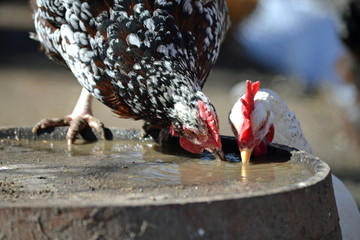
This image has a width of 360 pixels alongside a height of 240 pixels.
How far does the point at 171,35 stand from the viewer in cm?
200

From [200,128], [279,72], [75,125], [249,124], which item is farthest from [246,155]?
[279,72]

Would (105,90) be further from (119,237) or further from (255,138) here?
(119,237)

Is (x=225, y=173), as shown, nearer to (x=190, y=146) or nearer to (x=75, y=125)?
(x=190, y=146)

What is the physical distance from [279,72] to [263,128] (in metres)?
4.13

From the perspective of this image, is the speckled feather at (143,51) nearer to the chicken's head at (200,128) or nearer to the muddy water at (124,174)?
the chicken's head at (200,128)

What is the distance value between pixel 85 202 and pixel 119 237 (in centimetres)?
10

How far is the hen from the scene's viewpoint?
1743 mm

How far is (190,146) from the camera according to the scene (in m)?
1.94

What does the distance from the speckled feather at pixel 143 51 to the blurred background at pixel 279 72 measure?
7.17 ft

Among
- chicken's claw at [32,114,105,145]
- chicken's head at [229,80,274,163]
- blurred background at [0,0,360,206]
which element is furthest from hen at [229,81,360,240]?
blurred background at [0,0,360,206]

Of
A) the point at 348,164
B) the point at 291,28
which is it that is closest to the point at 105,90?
the point at 348,164

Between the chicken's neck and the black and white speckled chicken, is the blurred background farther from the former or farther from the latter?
the black and white speckled chicken

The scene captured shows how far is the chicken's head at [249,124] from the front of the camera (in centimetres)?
173

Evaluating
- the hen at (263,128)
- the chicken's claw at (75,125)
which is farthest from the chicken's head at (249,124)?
the chicken's claw at (75,125)
